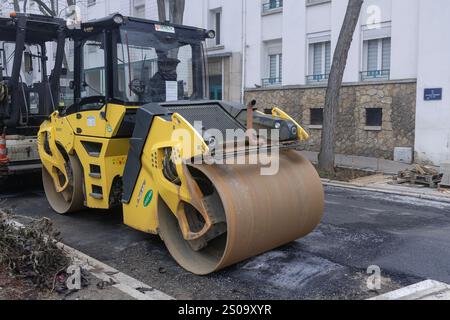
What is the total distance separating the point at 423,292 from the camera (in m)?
4.48

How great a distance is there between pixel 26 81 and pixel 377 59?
1015cm

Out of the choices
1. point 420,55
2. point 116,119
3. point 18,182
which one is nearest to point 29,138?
point 18,182

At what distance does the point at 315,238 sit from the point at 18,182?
6019mm

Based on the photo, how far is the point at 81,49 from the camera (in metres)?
6.68

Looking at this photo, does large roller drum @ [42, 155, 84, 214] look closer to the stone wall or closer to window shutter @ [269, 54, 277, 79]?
the stone wall

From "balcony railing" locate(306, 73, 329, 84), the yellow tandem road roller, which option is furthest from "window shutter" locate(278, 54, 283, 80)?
the yellow tandem road roller

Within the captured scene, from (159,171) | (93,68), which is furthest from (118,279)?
(93,68)

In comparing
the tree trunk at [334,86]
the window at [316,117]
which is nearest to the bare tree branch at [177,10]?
the tree trunk at [334,86]

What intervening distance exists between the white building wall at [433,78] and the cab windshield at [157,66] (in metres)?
8.62

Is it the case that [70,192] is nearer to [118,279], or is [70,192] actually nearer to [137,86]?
[137,86]

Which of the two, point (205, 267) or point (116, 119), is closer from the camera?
point (205, 267)

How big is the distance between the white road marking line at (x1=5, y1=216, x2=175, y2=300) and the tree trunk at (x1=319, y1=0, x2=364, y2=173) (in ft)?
25.9

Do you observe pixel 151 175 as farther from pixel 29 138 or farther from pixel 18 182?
pixel 18 182

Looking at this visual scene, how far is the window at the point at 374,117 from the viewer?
592 inches
